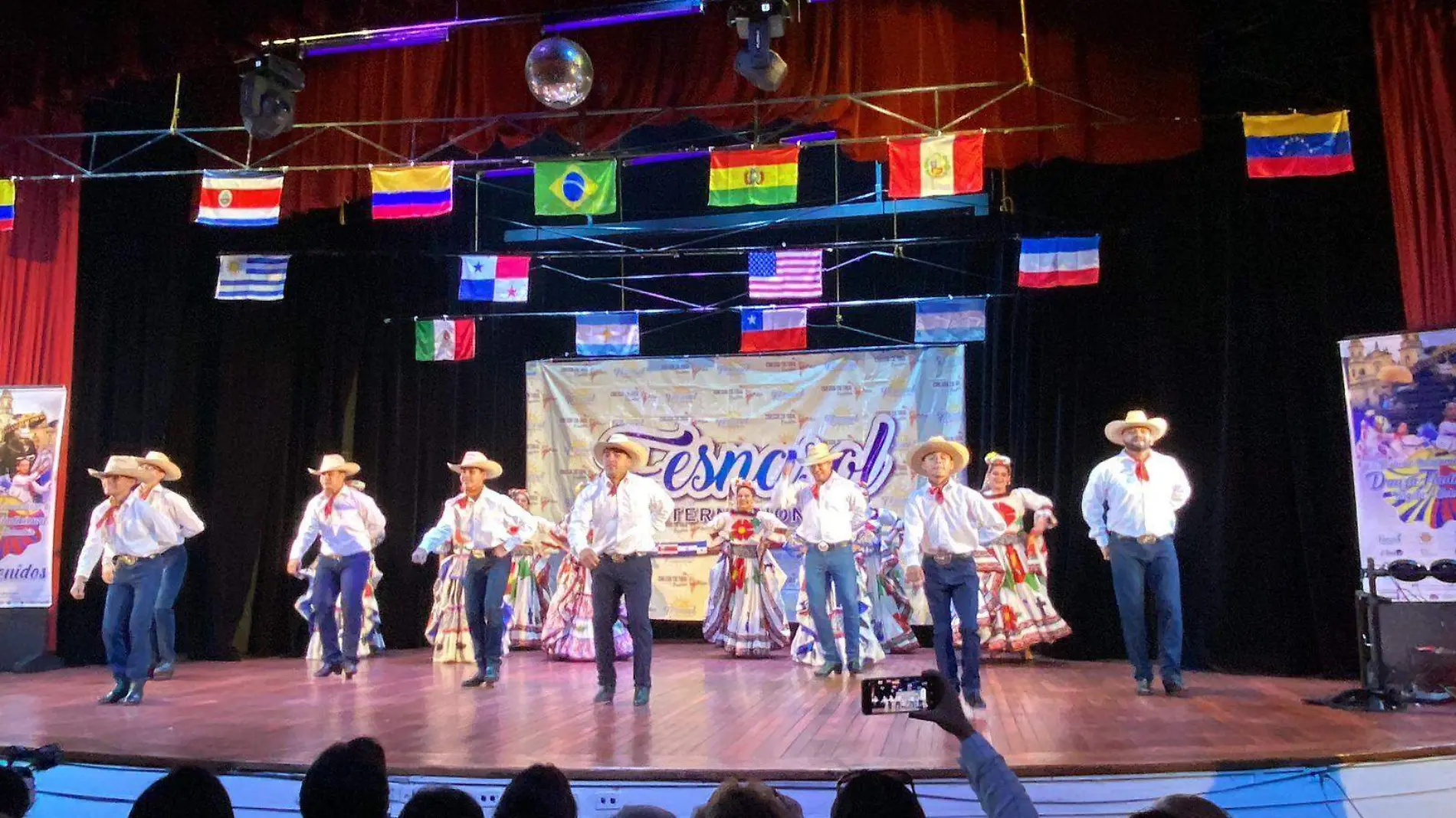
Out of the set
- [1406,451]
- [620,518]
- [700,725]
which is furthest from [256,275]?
[1406,451]

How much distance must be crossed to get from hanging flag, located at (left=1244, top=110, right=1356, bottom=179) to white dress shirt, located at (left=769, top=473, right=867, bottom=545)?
3862mm

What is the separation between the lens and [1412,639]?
22.6 feet

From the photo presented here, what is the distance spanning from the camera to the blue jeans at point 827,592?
8812 mm

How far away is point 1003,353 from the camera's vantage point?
1072 cm

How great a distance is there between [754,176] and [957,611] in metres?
4.00

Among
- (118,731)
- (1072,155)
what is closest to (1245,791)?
(1072,155)

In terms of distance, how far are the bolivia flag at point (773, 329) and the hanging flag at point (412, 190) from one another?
3217mm

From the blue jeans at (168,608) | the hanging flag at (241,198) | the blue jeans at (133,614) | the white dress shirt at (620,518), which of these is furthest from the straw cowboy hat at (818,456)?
the blue jeans at (168,608)

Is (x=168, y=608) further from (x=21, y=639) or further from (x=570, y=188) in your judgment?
(x=570, y=188)

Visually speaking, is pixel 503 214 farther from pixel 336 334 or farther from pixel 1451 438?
pixel 1451 438

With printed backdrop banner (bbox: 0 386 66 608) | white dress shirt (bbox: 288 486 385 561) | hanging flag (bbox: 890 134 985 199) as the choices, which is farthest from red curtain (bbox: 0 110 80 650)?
hanging flag (bbox: 890 134 985 199)

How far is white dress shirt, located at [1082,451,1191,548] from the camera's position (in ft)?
24.9

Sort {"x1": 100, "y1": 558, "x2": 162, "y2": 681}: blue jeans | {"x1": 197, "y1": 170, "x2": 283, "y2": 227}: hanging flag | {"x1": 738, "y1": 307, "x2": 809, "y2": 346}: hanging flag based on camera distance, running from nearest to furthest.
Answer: {"x1": 100, "y1": 558, "x2": 162, "y2": 681}: blue jeans → {"x1": 197, "y1": 170, "x2": 283, "y2": 227}: hanging flag → {"x1": 738, "y1": 307, "x2": 809, "y2": 346}: hanging flag

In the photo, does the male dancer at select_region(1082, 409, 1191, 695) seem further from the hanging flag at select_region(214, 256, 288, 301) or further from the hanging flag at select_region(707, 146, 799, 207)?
the hanging flag at select_region(214, 256, 288, 301)
